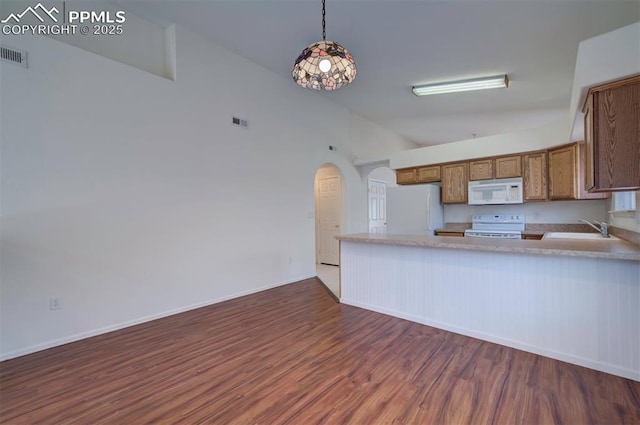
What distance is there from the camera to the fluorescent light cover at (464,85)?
4.39 meters

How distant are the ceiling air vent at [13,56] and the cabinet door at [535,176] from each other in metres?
6.37

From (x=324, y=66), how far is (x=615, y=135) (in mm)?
2105

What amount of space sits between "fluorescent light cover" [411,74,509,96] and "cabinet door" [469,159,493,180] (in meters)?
1.23

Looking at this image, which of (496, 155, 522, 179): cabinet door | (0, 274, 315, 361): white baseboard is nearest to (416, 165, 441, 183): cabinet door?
(496, 155, 522, 179): cabinet door

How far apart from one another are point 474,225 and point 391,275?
10.1ft

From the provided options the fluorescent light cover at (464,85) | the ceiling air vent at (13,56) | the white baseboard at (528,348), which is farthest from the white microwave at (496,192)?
the ceiling air vent at (13,56)

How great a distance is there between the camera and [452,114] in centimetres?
612

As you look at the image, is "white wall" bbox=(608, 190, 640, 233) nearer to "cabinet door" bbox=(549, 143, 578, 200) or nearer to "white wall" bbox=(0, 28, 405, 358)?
"cabinet door" bbox=(549, 143, 578, 200)

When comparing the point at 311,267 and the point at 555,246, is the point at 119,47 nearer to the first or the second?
the point at 311,267

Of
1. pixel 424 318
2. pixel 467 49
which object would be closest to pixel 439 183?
pixel 467 49

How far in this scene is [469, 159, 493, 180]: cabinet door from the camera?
196 inches

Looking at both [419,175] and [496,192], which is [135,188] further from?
[496,192]

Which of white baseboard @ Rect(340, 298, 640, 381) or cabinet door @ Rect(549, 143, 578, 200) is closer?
white baseboard @ Rect(340, 298, 640, 381)

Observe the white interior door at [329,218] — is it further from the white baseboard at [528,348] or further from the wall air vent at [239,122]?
the white baseboard at [528,348]
